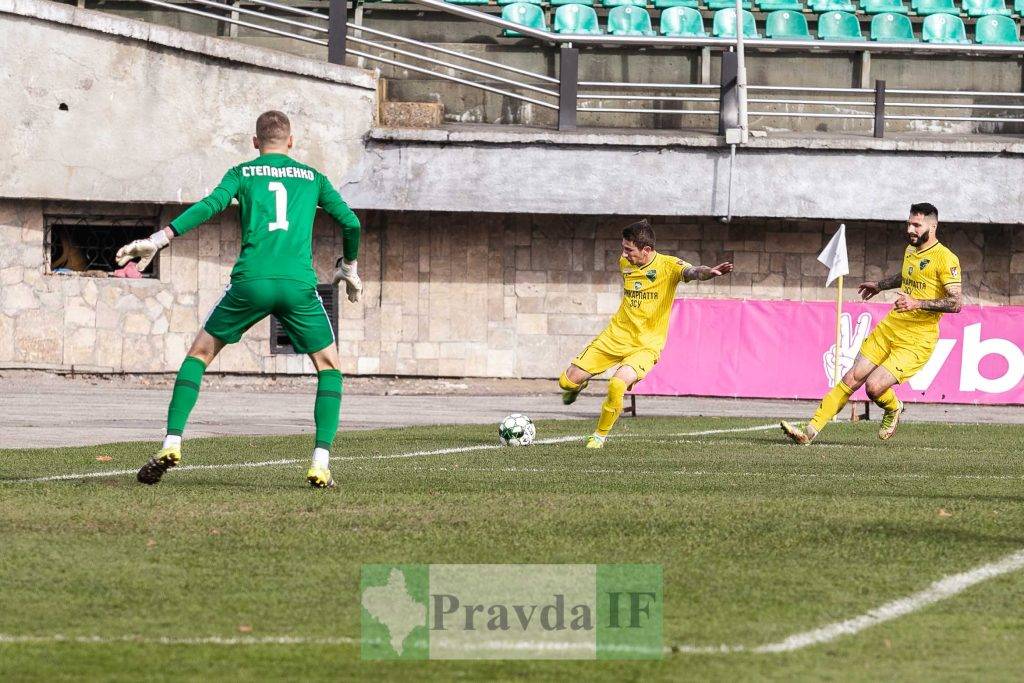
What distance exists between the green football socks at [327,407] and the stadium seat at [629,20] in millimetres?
17878

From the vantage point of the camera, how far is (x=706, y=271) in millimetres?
12906

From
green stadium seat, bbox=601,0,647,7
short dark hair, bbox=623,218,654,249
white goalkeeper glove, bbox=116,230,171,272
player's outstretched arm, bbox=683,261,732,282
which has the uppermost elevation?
green stadium seat, bbox=601,0,647,7

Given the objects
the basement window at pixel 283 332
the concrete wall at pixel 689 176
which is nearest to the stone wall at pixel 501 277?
the basement window at pixel 283 332

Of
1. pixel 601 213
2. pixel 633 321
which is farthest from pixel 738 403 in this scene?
pixel 633 321

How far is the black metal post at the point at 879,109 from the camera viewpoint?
23.9m

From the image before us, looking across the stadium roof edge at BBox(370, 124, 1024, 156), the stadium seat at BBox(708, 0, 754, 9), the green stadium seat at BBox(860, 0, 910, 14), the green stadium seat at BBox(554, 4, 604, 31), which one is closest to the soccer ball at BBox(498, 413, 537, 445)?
the stadium roof edge at BBox(370, 124, 1024, 156)

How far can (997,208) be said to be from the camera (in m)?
23.8

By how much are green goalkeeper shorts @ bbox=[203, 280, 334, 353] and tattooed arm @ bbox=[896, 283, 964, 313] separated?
6160mm

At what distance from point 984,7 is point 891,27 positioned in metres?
1.99

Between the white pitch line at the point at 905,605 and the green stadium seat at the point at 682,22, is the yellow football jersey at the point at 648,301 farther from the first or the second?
the green stadium seat at the point at 682,22

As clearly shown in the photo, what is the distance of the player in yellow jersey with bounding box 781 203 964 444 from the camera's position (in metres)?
13.8

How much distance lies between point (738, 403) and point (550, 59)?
21.8 ft

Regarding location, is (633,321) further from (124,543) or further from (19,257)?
(19,257)

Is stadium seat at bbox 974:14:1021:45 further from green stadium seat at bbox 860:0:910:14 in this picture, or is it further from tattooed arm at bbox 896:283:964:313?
tattooed arm at bbox 896:283:964:313
